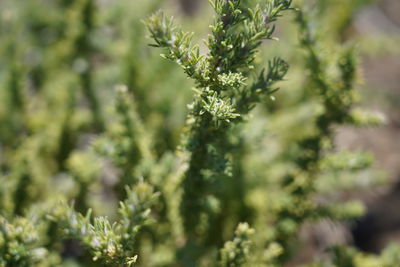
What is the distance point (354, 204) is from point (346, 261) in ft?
0.67

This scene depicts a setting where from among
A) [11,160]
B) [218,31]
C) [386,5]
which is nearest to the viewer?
[218,31]

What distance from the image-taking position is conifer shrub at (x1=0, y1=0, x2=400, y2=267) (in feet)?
2.73

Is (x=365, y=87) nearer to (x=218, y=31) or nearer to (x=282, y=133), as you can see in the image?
(x=282, y=133)

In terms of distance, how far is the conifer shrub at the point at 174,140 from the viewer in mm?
832

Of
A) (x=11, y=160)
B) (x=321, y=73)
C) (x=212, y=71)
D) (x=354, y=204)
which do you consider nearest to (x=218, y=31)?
(x=212, y=71)

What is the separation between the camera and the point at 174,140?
5.92ft

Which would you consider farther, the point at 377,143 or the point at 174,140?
the point at 377,143

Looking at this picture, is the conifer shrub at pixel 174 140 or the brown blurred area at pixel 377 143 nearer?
the conifer shrub at pixel 174 140

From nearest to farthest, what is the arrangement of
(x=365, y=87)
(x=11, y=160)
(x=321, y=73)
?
(x=321, y=73), (x=11, y=160), (x=365, y=87)

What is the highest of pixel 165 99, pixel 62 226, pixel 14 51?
pixel 14 51

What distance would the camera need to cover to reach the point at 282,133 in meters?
2.10

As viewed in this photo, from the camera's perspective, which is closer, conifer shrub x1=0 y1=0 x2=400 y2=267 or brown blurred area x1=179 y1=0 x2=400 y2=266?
conifer shrub x1=0 y1=0 x2=400 y2=267

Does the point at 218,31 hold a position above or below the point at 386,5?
below

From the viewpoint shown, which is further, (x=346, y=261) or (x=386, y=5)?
(x=386, y=5)
